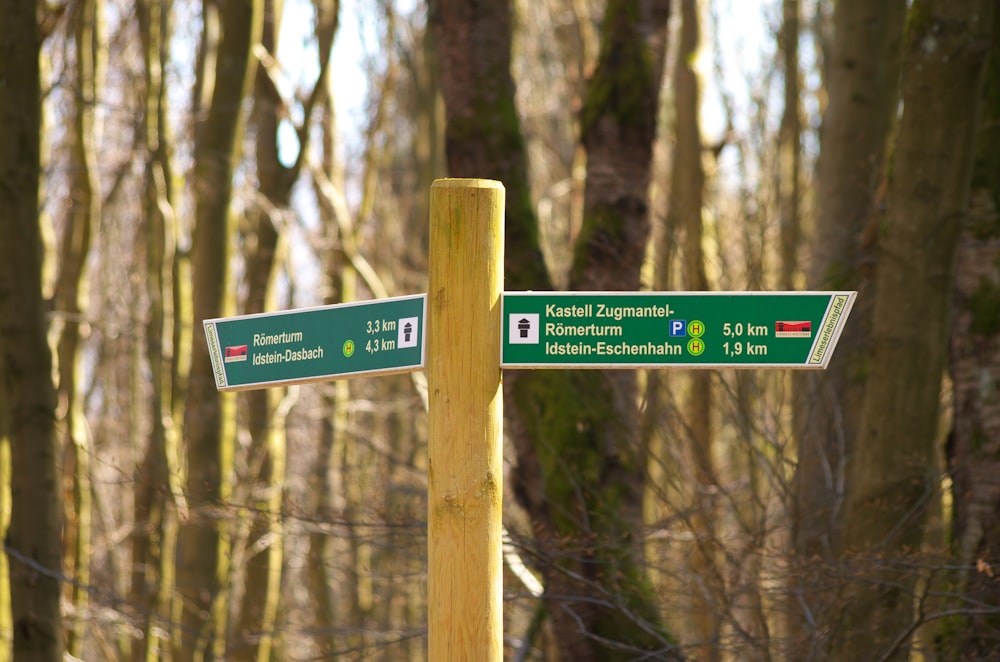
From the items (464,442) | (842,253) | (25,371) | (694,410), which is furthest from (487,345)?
(694,410)

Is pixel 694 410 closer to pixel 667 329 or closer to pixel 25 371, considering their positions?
pixel 25 371

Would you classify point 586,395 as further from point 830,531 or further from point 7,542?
point 7,542

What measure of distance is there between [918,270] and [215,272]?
16.5 ft

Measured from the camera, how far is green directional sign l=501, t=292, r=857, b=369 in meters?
2.61

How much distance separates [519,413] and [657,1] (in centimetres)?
242

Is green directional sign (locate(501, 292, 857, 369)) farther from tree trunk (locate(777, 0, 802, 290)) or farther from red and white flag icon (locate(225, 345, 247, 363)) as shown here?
tree trunk (locate(777, 0, 802, 290))

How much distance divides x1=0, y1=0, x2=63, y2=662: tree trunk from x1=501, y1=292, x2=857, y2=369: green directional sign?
347 centimetres

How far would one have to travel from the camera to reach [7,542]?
Result: 536 cm

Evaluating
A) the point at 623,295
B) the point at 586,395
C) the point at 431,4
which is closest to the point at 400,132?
the point at 431,4

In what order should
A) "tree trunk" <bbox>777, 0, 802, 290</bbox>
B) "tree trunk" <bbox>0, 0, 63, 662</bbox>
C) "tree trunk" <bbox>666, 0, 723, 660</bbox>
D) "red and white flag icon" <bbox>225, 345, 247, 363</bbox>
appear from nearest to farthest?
"red and white flag icon" <bbox>225, 345, 247, 363</bbox>, "tree trunk" <bbox>666, 0, 723, 660</bbox>, "tree trunk" <bbox>0, 0, 63, 662</bbox>, "tree trunk" <bbox>777, 0, 802, 290</bbox>

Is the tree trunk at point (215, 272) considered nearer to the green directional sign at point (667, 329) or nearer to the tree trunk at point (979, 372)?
the tree trunk at point (979, 372)

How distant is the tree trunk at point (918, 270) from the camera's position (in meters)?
4.46

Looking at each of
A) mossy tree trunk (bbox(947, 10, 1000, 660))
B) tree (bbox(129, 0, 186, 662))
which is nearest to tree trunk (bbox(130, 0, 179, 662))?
tree (bbox(129, 0, 186, 662))

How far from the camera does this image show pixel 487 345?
262 cm
